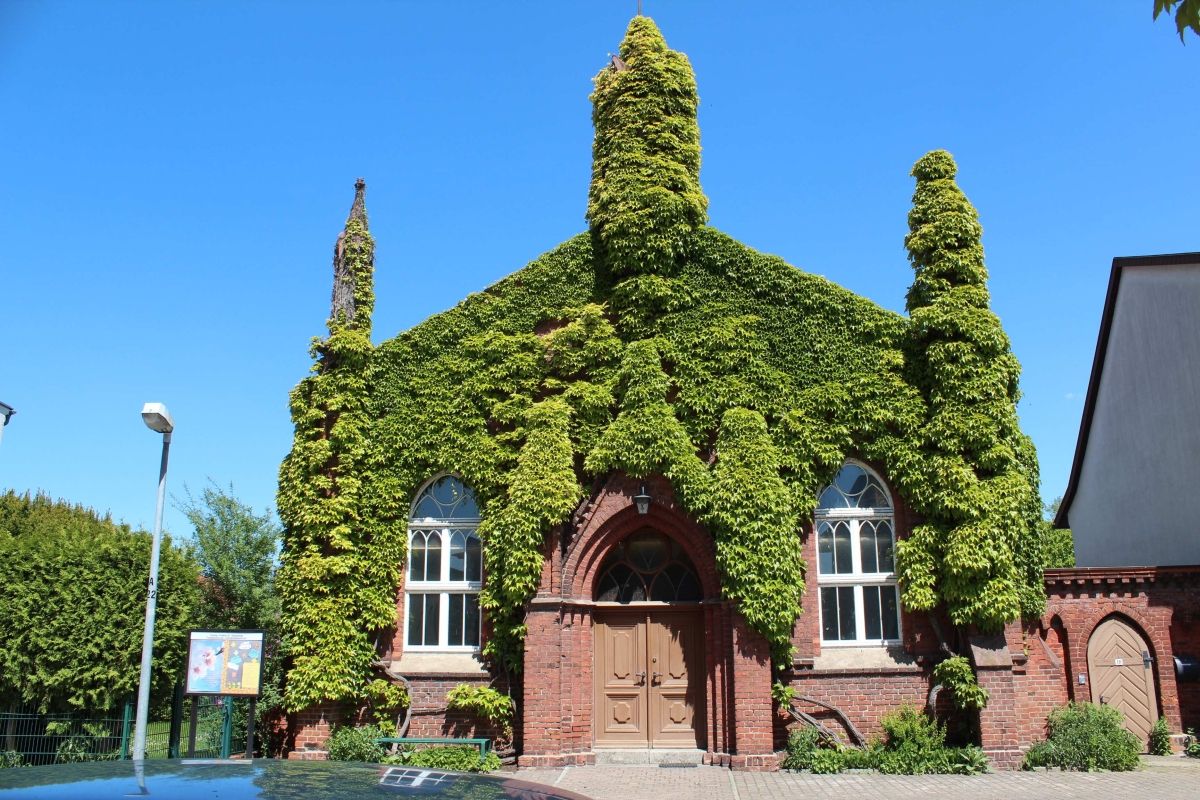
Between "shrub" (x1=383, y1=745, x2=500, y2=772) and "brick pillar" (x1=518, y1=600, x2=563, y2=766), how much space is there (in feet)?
1.92

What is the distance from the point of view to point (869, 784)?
1334cm

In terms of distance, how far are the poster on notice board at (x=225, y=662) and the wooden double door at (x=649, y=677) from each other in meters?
5.25

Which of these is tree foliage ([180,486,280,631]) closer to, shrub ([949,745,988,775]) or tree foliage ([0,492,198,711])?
tree foliage ([0,492,198,711])

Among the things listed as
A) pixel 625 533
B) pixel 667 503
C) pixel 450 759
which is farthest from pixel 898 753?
pixel 450 759

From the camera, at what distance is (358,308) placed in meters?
17.7

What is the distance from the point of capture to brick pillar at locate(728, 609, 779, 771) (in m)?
14.5

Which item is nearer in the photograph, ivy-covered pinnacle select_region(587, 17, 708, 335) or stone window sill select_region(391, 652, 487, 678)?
stone window sill select_region(391, 652, 487, 678)

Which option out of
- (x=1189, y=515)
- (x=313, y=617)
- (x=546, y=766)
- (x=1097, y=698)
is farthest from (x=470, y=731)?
(x=1189, y=515)

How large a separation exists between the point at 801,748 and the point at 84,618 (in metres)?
10.8

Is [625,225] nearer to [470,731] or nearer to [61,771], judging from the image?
[470,731]

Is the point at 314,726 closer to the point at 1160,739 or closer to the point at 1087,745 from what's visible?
the point at 1087,745

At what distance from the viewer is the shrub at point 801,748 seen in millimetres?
14570

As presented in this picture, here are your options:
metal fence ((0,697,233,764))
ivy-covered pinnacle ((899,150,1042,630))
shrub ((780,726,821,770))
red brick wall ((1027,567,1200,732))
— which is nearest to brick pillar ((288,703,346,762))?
metal fence ((0,697,233,764))

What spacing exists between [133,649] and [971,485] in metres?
12.8
